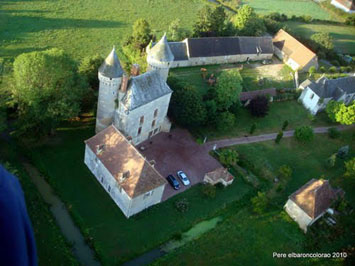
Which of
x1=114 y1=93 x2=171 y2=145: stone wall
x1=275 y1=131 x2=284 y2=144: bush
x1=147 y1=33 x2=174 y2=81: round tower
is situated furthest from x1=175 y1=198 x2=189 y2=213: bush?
x1=275 y1=131 x2=284 y2=144: bush

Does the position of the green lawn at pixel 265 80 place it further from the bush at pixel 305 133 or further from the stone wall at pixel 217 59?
the bush at pixel 305 133

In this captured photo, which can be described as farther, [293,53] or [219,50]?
[293,53]

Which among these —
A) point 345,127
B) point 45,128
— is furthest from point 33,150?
point 345,127

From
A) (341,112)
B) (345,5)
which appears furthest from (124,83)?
(345,5)

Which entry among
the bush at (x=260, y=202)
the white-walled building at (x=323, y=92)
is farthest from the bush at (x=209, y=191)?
the white-walled building at (x=323, y=92)

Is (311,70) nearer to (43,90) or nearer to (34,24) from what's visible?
(43,90)

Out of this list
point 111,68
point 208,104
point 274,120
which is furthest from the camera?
point 274,120

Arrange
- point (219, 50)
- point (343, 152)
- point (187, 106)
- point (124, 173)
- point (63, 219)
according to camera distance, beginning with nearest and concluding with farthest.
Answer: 1. point (124, 173)
2. point (63, 219)
3. point (187, 106)
4. point (343, 152)
5. point (219, 50)
